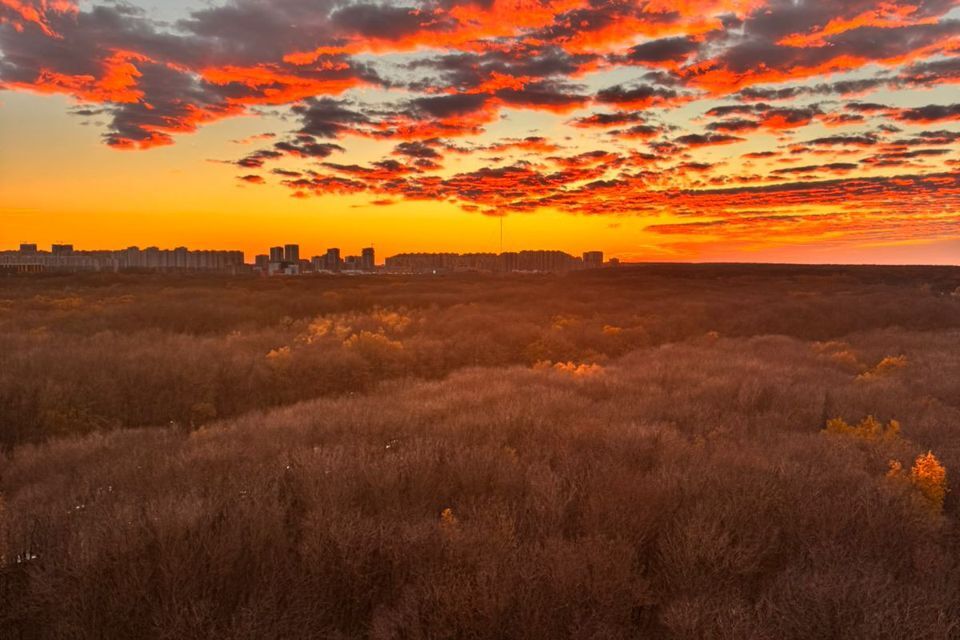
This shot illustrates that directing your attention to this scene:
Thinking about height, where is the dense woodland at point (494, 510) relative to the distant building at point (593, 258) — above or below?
below

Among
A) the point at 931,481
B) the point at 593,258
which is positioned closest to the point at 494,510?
the point at 931,481

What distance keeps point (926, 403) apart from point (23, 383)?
1527 centimetres

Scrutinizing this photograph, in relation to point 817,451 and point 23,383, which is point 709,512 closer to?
point 817,451

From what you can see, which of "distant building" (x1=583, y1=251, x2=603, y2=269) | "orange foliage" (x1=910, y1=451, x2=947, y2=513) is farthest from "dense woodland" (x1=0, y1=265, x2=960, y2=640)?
"distant building" (x1=583, y1=251, x2=603, y2=269)

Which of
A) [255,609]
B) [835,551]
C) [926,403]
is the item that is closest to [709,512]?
[835,551]

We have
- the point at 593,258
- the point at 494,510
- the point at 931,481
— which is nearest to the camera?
the point at 494,510

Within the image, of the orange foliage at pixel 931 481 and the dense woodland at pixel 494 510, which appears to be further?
the orange foliage at pixel 931 481

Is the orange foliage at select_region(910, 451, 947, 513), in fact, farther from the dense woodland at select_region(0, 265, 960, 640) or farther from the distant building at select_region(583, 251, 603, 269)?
the distant building at select_region(583, 251, 603, 269)

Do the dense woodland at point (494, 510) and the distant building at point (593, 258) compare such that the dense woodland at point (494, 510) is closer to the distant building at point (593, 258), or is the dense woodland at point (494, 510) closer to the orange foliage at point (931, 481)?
the orange foliage at point (931, 481)

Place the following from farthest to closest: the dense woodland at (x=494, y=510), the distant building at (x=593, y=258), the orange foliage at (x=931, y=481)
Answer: the distant building at (x=593, y=258)
the orange foliage at (x=931, y=481)
the dense woodland at (x=494, y=510)

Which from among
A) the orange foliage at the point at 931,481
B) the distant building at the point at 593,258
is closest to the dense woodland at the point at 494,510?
the orange foliage at the point at 931,481

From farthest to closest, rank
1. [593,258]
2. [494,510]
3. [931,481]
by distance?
[593,258]
[931,481]
[494,510]

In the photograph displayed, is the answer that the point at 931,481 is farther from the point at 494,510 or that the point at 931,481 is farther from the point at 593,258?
the point at 593,258

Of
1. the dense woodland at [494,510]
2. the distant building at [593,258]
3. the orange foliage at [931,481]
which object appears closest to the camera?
the dense woodland at [494,510]
